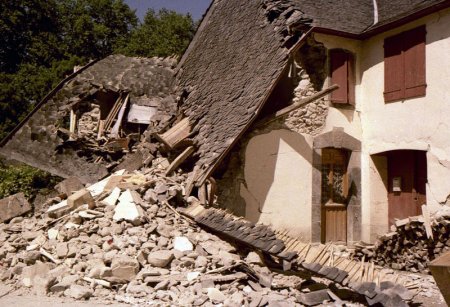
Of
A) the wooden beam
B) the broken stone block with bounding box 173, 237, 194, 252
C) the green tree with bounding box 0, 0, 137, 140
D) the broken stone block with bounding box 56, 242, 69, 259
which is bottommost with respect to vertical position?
the broken stone block with bounding box 56, 242, 69, 259

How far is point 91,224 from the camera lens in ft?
25.7

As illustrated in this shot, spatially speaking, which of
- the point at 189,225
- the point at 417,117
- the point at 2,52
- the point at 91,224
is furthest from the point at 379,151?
the point at 2,52

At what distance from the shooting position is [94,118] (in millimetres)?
14062

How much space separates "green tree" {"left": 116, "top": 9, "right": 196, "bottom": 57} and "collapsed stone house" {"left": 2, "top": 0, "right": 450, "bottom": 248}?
19488mm

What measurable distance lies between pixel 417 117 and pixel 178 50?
77.1 ft

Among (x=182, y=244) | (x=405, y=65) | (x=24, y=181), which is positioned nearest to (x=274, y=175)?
(x=182, y=244)

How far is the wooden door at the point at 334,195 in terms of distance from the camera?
1018cm

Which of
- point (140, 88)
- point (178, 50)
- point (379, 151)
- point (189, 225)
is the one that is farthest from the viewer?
point (178, 50)

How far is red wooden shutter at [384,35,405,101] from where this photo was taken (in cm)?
971

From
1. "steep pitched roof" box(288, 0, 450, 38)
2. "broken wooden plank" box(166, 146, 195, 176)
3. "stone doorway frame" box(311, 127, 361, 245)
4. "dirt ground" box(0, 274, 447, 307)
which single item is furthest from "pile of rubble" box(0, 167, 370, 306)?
"steep pitched roof" box(288, 0, 450, 38)

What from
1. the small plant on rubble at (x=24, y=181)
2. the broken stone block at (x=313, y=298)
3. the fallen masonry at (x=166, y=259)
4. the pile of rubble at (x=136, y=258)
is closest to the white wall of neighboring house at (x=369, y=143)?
the fallen masonry at (x=166, y=259)

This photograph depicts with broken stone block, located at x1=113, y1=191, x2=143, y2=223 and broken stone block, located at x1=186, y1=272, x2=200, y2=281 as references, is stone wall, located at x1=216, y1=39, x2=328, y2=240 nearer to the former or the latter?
broken stone block, located at x1=113, y1=191, x2=143, y2=223

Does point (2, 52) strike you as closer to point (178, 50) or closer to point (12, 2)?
point (12, 2)

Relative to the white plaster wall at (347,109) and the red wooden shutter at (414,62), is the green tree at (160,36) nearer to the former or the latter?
the white plaster wall at (347,109)
